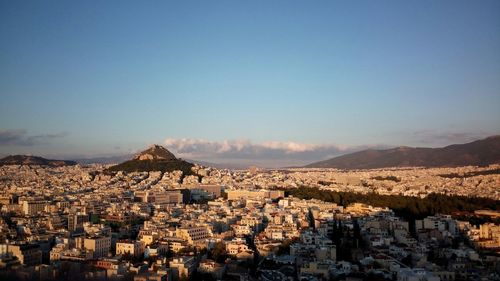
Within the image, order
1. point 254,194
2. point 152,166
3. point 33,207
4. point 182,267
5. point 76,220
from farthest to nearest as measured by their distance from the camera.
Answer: point 152,166
point 254,194
point 33,207
point 76,220
point 182,267

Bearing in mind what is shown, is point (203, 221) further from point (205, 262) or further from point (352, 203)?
point (352, 203)

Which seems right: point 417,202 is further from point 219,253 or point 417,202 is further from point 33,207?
point 33,207

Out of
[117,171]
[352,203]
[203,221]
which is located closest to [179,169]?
[117,171]

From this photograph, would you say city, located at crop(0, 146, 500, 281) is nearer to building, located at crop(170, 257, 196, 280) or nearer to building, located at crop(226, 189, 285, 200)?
building, located at crop(170, 257, 196, 280)

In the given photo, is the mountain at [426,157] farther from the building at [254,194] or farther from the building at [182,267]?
the building at [182,267]

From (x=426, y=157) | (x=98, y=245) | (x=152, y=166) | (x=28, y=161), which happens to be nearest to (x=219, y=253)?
(x=98, y=245)

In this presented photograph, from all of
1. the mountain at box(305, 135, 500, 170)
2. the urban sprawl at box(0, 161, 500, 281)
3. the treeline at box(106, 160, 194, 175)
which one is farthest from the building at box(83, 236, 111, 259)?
the mountain at box(305, 135, 500, 170)
